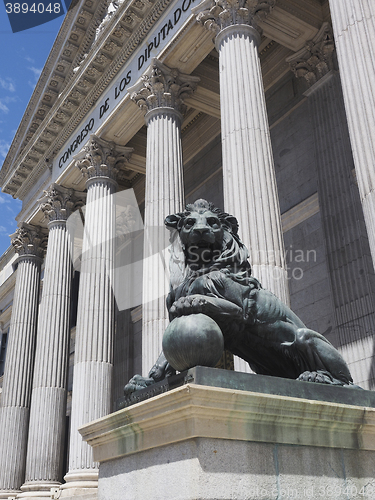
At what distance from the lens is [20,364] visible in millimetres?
25578

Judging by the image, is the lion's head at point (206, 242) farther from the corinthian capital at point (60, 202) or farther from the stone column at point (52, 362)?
the corinthian capital at point (60, 202)

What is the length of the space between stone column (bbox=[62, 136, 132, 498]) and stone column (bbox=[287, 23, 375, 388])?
7.80m

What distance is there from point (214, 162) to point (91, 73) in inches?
259

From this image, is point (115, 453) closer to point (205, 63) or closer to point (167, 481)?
point (167, 481)

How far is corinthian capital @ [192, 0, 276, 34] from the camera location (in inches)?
592

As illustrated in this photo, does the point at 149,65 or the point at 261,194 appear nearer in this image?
the point at 261,194

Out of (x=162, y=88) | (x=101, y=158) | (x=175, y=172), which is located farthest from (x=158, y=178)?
(x=101, y=158)

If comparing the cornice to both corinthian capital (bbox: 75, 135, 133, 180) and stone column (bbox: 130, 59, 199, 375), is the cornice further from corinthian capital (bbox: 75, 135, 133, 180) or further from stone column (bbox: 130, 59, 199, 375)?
stone column (bbox: 130, 59, 199, 375)

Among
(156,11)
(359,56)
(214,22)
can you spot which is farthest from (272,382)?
(156,11)

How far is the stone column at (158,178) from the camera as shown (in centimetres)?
1530

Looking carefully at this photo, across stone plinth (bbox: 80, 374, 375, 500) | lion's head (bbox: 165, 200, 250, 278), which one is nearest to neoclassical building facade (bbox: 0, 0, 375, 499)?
lion's head (bbox: 165, 200, 250, 278)

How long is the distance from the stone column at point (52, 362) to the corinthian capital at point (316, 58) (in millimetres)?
12165

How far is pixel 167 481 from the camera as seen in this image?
3.98 m

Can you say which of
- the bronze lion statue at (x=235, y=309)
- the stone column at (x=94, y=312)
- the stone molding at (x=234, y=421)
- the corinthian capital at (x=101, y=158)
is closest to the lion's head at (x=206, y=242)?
the bronze lion statue at (x=235, y=309)
